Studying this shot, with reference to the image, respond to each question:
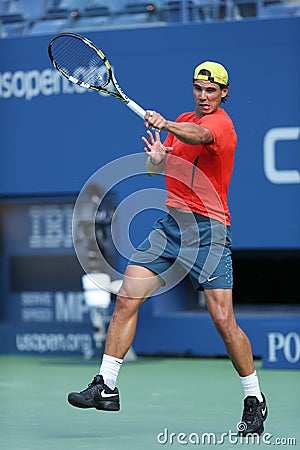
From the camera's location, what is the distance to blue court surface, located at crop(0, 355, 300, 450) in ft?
17.3

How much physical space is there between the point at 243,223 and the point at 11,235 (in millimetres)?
2306

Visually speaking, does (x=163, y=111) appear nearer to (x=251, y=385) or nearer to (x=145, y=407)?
(x=145, y=407)

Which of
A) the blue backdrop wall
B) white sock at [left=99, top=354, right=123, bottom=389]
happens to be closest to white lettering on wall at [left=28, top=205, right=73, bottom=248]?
the blue backdrop wall

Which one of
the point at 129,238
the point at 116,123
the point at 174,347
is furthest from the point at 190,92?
the point at 174,347

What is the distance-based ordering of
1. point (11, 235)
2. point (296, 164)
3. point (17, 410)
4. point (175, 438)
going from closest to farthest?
point (175, 438), point (17, 410), point (296, 164), point (11, 235)

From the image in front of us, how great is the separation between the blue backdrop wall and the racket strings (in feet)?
8.67

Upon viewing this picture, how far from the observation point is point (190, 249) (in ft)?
18.1

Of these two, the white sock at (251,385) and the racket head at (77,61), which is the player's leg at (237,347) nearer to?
the white sock at (251,385)

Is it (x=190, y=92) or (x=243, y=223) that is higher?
(x=190, y=92)

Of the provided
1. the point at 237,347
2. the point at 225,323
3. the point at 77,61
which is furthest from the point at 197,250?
the point at 77,61

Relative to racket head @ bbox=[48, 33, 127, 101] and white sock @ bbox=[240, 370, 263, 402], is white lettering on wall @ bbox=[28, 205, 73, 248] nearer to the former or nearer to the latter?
racket head @ bbox=[48, 33, 127, 101]

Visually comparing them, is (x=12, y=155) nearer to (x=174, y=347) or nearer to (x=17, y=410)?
(x=174, y=347)

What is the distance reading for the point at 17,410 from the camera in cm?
636

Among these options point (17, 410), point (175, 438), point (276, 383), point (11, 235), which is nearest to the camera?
point (175, 438)
